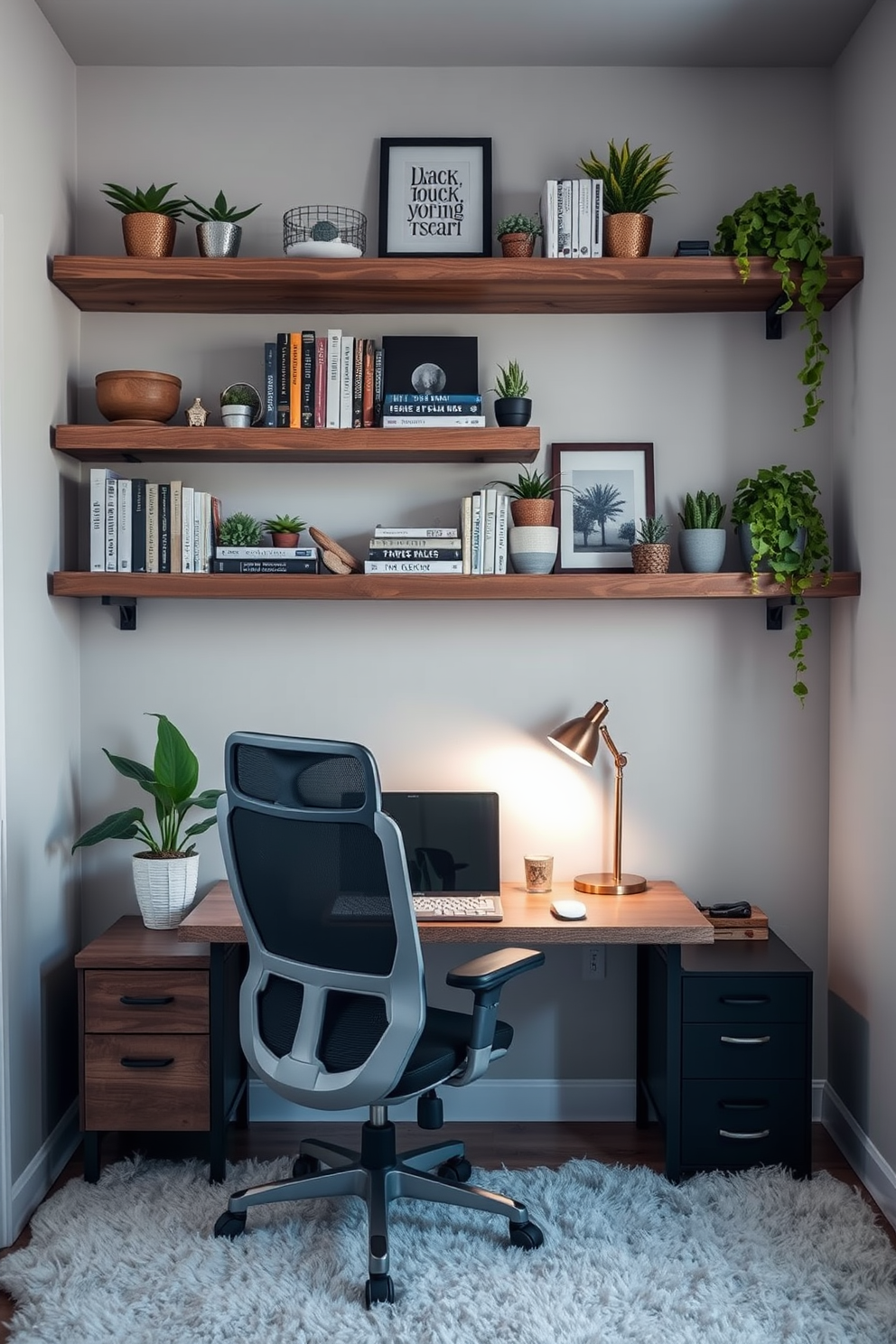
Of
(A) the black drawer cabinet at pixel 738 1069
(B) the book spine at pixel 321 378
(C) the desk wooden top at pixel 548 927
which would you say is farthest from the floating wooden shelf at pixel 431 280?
(A) the black drawer cabinet at pixel 738 1069

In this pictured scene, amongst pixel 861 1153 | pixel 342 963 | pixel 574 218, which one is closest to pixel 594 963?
pixel 861 1153

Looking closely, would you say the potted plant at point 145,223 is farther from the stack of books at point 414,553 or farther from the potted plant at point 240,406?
the stack of books at point 414,553

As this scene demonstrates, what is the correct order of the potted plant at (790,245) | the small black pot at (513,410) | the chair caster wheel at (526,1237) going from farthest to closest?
the small black pot at (513,410) → the potted plant at (790,245) → the chair caster wheel at (526,1237)

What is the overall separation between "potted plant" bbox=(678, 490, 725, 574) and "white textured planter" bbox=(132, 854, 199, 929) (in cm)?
149

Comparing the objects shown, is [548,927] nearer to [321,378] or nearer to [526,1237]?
[526,1237]

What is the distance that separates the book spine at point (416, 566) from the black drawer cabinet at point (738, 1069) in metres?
1.09

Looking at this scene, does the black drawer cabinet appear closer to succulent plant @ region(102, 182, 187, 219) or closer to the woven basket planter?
the woven basket planter

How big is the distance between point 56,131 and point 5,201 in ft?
1.63

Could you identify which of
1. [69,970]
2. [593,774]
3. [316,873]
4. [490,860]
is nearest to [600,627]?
[593,774]

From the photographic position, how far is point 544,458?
3.06 metres

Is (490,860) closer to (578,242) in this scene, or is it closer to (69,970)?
(69,970)

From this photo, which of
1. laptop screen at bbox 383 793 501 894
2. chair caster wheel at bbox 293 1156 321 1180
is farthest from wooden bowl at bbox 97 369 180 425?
chair caster wheel at bbox 293 1156 321 1180

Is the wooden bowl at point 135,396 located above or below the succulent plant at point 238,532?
above

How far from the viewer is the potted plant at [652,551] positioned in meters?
2.86
